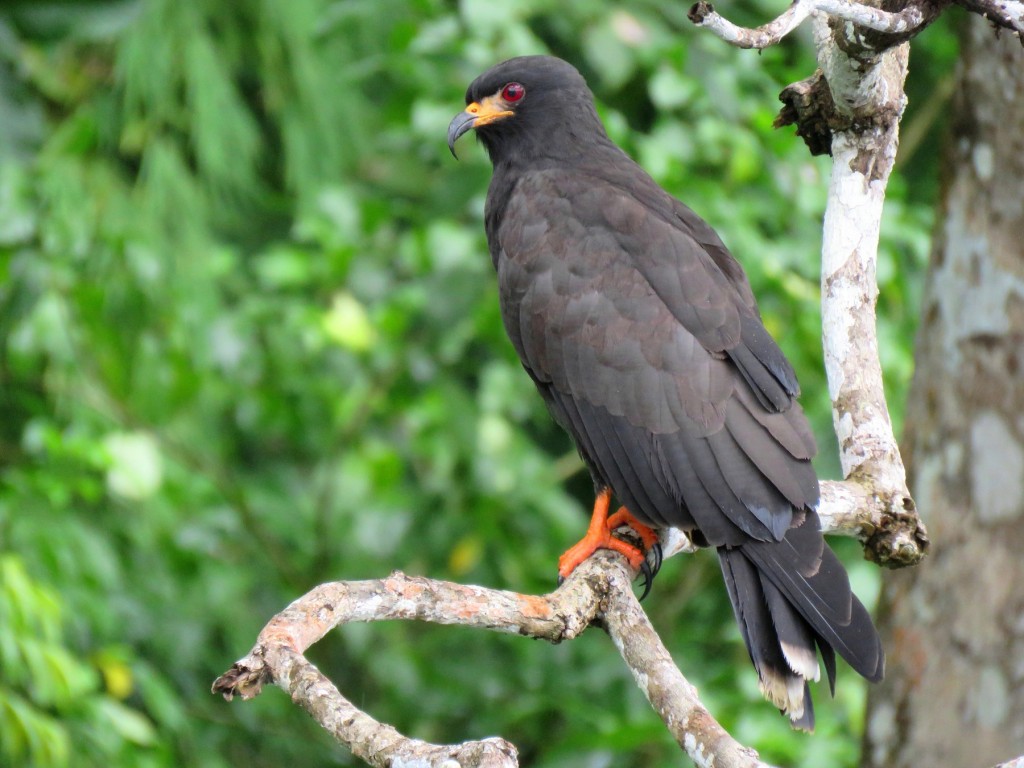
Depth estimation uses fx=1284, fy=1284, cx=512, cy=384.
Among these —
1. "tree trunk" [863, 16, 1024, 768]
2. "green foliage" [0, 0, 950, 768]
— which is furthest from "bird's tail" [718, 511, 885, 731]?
"tree trunk" [863, 16, 1024, 768]

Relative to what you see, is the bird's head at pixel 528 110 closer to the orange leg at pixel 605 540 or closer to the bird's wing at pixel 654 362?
the bird's wing at pixel 654 362

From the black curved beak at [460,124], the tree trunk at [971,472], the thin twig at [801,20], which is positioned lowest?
the tree trunk at [971,472]

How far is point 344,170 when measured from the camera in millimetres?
5867

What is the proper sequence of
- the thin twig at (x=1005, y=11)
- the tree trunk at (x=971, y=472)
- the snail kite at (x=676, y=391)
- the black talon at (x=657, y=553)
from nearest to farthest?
the thin twig at (x=1005, y=11)
the snail kite at (x=676, y=391)
the black talon at (x=657, y=553)
the tree trunk at (x=971, y=472)

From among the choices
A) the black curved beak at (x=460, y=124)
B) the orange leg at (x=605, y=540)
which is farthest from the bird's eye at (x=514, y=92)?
the orange leg at (x=605, y=540)

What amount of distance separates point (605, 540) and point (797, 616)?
1.80 ft

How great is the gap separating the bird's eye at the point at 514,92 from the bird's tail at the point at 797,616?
5.63 ft

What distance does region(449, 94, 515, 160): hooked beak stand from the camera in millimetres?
3955

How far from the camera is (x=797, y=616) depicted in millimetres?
2895

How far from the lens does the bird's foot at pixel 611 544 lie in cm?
321

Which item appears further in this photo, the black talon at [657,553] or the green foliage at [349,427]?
the green foliage at [349,427]

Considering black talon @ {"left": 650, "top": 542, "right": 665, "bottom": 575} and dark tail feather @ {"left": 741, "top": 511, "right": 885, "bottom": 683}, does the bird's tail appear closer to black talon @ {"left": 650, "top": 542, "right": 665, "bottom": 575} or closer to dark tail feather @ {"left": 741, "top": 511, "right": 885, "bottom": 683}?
dark tail feather @ {"left": 741, "top": 511, "right": 885, "bottom": 683}

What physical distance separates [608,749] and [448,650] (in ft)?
2.71

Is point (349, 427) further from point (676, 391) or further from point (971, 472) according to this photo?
point (971, 472)
